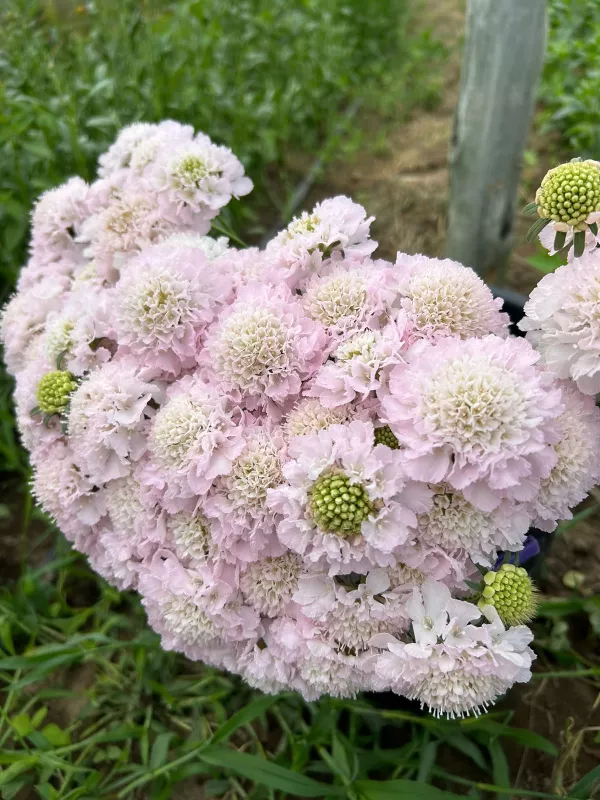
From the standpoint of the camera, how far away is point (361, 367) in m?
1.02

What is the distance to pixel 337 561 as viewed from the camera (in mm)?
963

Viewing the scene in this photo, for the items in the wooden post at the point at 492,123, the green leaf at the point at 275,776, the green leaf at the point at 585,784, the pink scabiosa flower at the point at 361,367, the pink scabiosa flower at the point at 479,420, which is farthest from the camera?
the wooden post at the point at 492,123

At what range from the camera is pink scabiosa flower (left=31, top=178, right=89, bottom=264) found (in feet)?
5.02

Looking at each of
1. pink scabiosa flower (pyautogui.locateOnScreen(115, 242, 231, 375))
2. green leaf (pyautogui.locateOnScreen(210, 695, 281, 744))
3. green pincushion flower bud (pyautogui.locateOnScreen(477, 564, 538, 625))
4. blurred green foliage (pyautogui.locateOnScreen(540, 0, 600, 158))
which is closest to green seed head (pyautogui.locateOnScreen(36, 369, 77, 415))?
pink scabiosa flower (pyautogui.locateOnScreen(115, 242, 231, 375))

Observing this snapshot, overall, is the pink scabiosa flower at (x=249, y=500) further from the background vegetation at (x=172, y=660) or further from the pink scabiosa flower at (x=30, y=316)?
the pink scabiosa flower at (x=30, y=316)

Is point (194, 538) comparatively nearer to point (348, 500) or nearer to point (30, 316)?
point (348, 500)

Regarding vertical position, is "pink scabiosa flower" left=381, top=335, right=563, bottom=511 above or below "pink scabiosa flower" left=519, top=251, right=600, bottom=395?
below

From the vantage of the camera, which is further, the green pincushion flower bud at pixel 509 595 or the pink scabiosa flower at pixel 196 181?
the pink scabiosa flower at pixel 196 181

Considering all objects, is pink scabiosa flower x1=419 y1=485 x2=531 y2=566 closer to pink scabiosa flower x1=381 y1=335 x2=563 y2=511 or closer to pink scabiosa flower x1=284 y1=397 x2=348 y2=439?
pink scabiosa flower x1=381 y1=335 x2=563 y2=511

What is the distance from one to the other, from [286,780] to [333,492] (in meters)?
0.67

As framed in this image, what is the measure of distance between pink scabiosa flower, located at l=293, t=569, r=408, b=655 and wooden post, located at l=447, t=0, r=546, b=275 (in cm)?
146

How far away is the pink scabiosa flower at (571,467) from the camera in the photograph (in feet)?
3.26

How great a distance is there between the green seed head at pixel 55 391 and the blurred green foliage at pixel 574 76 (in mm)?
1993

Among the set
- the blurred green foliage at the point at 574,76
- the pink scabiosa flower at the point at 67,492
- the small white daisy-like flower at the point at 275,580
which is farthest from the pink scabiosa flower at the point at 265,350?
the blurred green foliage at the point at 574,76
